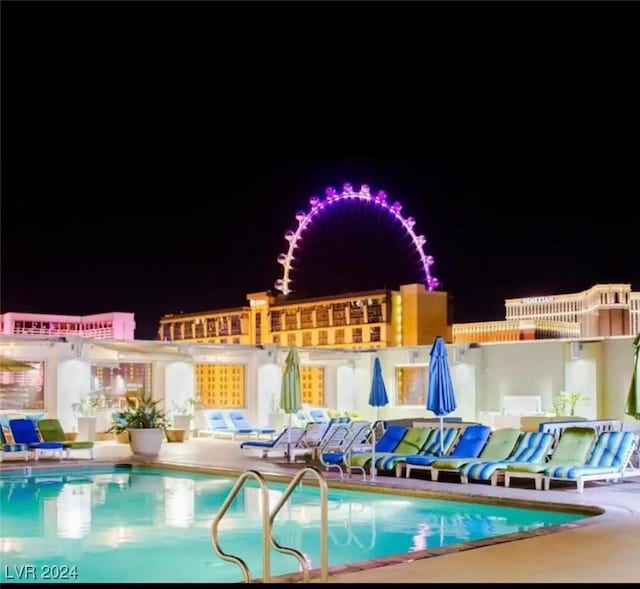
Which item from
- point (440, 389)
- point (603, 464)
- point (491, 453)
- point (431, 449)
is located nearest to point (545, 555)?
point (603, 464)

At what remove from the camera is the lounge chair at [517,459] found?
11.9 meters

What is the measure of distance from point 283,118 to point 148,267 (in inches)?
1301

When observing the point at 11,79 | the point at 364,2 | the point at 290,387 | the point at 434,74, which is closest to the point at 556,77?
the point at 434,74

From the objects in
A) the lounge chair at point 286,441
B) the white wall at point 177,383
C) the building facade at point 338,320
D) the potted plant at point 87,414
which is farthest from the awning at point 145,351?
the building facade at point 338,320

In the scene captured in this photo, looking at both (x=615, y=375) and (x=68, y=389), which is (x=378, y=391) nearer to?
(x=615, y=375)

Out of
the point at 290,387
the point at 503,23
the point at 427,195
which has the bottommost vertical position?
the point at 290,387

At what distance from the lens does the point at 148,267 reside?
1795 inches

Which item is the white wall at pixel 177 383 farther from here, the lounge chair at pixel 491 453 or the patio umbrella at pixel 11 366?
the lounge chair at pixel 491 453

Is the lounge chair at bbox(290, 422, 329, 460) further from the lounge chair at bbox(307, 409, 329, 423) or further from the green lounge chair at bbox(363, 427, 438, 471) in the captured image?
the lounge chair at bbox(307, 409, 329, 423)

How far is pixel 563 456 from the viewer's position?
12016mm

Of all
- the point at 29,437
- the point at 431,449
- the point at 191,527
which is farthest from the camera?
the point at 29,437

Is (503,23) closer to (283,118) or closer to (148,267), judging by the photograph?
(283,118)

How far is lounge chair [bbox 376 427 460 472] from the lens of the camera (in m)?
13.0

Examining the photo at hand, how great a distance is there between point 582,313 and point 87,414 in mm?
45750
